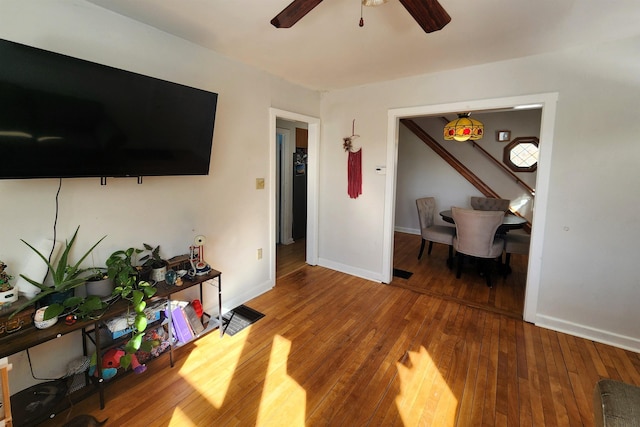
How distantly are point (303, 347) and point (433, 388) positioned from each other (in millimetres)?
951

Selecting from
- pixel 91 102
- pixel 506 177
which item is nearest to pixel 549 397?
pixel 91 102

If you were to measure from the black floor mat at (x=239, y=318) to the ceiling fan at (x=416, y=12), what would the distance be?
2264 millimetres

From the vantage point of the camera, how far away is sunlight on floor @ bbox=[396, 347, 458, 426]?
1636 millimetres

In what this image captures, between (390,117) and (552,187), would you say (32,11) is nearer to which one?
(390,117)

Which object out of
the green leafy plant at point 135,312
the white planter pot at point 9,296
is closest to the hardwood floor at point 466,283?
the green leafy plant at point 135,312

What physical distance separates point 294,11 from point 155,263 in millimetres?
1861

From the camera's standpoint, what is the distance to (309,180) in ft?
12.8

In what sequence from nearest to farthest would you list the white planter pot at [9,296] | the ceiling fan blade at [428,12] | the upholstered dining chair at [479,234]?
1. the ceiling fan blade at [428,12]
2. the white planter pot at [9,296]
3. the upholstered dining chair at [479,234]

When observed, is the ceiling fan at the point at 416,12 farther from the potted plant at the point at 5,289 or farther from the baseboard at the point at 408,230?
the baseboard at the point at 408,230

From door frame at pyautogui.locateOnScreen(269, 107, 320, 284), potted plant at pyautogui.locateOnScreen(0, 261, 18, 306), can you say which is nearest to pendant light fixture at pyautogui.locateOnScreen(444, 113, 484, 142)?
door frame at pyautogui.locateOnScreen(269, 107, 320, 284)

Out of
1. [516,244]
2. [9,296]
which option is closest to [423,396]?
[9,296]

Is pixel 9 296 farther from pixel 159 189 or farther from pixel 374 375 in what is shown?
pixel 374 375

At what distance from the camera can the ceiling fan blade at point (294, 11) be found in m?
1.32

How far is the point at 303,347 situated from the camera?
7.36 feet
